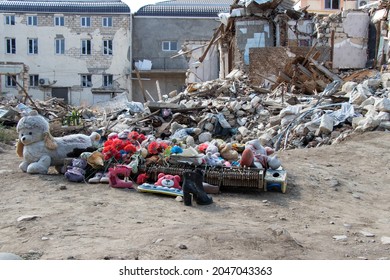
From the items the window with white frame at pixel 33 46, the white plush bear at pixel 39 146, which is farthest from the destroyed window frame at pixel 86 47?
the white plush bear at pixel 39 146

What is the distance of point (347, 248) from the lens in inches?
154

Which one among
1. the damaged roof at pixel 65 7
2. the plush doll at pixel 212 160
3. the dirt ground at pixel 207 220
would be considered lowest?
the dirt ground at pixel 207 220

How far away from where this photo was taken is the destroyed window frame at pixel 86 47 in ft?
115

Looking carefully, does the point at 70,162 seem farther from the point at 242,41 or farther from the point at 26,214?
the point at 242,41

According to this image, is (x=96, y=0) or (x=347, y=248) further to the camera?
(x=96, y=0)

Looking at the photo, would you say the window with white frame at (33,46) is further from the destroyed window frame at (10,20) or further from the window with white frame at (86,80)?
the window with white frame at (86,80)

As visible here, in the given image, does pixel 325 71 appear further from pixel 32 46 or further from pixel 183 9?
pixel 32 46

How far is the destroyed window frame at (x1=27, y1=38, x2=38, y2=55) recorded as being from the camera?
35.0 m

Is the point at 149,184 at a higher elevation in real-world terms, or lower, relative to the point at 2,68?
lower

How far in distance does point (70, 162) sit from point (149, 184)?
128cm

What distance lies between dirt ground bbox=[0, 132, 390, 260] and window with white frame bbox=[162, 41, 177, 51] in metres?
29.1

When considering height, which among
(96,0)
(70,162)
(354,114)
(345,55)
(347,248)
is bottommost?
(347,248)

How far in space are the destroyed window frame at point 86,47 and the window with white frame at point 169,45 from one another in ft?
16.8
